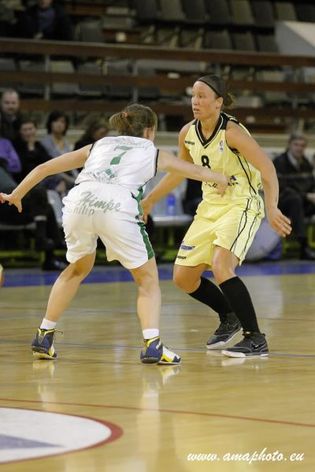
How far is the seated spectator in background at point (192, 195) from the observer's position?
15165mm

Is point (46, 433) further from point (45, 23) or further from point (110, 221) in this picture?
point (45, 23)

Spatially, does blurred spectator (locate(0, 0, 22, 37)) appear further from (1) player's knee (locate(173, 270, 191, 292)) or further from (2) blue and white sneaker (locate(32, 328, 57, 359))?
(2) blue and white sneaker (locate(32, 328, 57, 359))

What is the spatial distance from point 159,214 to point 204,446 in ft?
37.2

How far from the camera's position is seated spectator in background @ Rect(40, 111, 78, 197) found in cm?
1405

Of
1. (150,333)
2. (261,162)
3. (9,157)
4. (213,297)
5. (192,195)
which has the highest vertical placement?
(261,162)

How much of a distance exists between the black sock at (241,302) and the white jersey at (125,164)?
0.82 metres

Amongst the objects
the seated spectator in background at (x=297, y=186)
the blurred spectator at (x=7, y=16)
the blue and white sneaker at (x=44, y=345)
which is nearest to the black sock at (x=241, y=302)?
the blue and white sneaker at (x=44, y=345)

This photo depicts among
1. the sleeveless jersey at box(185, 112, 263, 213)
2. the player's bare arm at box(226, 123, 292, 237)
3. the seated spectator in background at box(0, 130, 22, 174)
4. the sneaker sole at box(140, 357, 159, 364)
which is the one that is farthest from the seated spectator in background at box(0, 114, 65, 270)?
the sneaker sole at box(140, 357, 159, 364)

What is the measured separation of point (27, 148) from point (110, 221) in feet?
25.4

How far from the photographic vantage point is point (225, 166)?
6961mm

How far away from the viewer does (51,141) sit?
1423 centimetres

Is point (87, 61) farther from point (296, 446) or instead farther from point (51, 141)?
point (296, 446)

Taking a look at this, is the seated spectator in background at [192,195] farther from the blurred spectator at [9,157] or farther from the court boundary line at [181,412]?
the court boundary line at [181,412]

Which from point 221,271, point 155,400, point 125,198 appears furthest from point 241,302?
point 155,400
